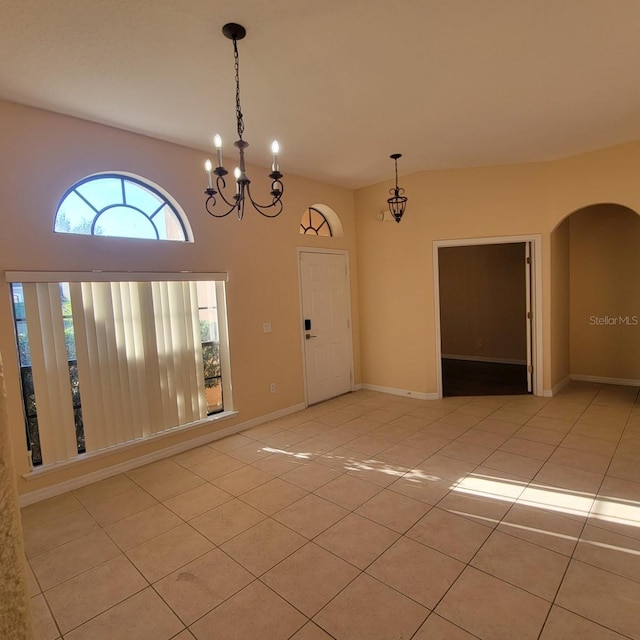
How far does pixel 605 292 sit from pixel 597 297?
11 centimetres

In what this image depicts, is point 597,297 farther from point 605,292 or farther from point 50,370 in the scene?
point 50,370

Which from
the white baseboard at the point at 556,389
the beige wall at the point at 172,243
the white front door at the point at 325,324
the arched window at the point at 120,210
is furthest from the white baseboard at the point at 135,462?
the white baseboard at the point at 556,389

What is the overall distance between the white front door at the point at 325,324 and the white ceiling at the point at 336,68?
1734 millimetres

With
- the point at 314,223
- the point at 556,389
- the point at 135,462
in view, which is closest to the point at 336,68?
the point at 314,223

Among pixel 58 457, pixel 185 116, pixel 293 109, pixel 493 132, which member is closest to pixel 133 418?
pixel 58 457

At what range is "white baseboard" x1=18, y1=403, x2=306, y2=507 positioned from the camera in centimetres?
302

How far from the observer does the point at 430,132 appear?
3701 mm

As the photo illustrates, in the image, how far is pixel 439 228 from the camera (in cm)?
505

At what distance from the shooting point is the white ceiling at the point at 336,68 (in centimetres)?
208

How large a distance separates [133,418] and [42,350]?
0.94 m

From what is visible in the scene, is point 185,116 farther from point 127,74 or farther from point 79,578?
point 79,578

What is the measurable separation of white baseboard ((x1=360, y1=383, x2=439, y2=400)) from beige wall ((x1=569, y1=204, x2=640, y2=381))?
241 centimetres

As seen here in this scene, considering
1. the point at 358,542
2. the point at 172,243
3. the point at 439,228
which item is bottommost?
the point at 358,542

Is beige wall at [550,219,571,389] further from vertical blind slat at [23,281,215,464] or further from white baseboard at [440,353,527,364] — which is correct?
vertical blind slat at [23,281,215,464]
